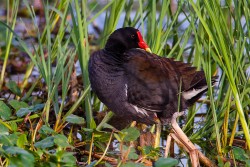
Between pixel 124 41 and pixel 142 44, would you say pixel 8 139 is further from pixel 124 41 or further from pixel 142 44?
pixel 142 44

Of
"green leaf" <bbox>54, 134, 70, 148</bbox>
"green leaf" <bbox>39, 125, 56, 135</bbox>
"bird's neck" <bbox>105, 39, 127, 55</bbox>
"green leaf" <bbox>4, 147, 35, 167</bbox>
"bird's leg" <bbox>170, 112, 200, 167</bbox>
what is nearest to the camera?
"green leaf" <bbox>4, 147, 35, 167</bbox>

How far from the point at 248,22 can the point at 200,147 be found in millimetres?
876

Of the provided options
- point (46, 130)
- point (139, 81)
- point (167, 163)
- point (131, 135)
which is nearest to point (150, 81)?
point (139, 81)

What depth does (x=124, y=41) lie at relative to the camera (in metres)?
3.73

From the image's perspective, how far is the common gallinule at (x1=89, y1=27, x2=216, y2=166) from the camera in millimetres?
3545

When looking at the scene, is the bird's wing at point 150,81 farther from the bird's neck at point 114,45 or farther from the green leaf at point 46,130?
the green leaf at point 46,130

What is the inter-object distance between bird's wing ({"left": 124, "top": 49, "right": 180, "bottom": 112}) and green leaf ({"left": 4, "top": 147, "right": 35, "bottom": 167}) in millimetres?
945

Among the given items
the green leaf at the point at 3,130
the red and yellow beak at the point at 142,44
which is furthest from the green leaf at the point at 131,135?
the red and yellow beak at the point at 142,44

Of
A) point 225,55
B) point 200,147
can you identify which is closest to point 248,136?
point 225,55

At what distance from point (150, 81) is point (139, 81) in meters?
0.06

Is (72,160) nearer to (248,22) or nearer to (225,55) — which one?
(225,55)

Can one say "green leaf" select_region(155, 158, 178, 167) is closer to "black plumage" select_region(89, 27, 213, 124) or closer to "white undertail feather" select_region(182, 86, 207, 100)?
"black plumage" select_region(89, 27, 213, 124)

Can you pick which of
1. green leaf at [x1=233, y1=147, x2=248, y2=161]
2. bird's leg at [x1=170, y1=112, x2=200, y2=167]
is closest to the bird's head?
bird's leg at [x1=170, y1=112, x2=200, y2=167]

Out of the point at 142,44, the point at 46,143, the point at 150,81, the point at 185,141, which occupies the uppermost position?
the point at 142,44
